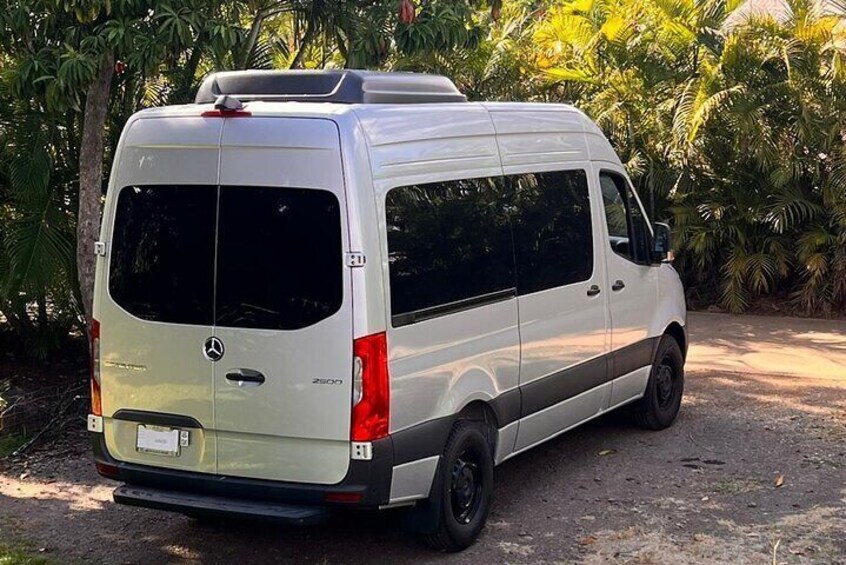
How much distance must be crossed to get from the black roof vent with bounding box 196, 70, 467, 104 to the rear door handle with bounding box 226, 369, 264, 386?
1432mm

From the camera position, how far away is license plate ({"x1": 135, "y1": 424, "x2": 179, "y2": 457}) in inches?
220

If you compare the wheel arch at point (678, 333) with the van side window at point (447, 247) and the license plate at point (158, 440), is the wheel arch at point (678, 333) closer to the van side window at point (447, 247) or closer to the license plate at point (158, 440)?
the van side window at point (447, 247)

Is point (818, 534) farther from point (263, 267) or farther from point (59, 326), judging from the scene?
point (59, 326)

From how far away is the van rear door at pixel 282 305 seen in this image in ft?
17.2

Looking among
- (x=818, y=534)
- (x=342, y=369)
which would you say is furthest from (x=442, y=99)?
(x=818, y=534)

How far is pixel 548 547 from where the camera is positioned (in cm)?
605

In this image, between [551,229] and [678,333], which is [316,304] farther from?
[678,333]

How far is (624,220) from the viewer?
776 cm

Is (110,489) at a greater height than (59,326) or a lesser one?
lesser

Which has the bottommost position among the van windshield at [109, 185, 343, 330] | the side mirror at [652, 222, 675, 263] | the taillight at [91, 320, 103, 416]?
the taillight at [91, 320, 103, 416]

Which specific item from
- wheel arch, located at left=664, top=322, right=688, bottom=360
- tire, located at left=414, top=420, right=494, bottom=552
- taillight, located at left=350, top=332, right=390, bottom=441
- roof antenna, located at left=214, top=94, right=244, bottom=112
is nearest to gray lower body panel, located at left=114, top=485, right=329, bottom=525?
taillight, located at left=350, top=332, right=390, bottom=441

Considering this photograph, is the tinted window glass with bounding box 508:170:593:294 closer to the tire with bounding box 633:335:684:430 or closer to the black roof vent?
the black roof vent

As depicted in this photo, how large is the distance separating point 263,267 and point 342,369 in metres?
0.64

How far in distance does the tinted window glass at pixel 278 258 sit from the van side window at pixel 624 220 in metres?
2.79
